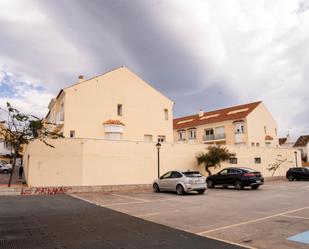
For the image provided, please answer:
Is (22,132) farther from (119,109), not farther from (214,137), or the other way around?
(214,137)

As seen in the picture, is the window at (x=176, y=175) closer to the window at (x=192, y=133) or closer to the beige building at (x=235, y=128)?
the beige building at (x=235, y=128)

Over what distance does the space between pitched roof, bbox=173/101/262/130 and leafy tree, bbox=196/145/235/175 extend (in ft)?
64.9

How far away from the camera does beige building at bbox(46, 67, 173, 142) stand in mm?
29312

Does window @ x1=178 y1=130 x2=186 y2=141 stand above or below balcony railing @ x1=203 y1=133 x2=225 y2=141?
above

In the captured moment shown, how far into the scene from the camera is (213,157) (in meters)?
27.8

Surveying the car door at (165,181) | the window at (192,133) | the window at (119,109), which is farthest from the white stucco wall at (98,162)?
the window at (192,133)

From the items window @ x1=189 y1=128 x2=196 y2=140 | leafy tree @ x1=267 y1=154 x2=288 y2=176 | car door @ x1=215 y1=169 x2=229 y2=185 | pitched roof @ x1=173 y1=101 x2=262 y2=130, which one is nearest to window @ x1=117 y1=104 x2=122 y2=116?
car door @ x1=215 y1=169 x2=229 y2=185

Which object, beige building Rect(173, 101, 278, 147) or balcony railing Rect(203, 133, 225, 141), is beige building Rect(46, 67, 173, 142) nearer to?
beige building Rect(173, 101, 278, 147)

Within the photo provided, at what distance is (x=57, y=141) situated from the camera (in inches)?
835

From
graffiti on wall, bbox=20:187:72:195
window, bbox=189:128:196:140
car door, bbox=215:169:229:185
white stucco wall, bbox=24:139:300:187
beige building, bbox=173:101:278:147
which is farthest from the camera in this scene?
window, bbox=189:128:196:140

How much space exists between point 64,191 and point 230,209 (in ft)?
38.6

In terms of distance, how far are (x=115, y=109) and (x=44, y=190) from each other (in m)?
13.5

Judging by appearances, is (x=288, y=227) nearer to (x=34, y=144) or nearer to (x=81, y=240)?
(x=81, y=240)

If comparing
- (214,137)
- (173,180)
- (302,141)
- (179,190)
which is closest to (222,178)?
(173,180)
